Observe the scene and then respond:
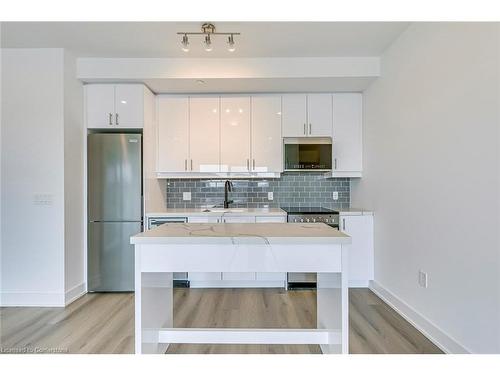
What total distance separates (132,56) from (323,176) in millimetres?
2768

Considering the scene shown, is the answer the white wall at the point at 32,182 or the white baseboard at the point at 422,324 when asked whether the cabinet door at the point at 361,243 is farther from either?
the white wall at the point at 32,182

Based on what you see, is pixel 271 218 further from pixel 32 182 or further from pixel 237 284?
pixel 32 182

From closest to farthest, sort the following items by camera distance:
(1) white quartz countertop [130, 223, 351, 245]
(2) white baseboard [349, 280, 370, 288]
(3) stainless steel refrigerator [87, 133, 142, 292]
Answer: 1. (1) white quartz countertop [130, 223, 351, 245]
2. (3) stainless steel refrigerator [87, 133, 142, 292]
3. (2) white baseboard [349, 280, 370, 288]

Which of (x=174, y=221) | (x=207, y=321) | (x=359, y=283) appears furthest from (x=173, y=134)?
(x=359, y=283)

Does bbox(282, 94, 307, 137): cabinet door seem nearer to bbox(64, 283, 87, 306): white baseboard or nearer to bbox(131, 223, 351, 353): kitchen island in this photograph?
bbox(131, 223, 351, 353): kitchen island

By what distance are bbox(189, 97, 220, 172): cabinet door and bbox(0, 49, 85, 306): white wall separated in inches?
54.2

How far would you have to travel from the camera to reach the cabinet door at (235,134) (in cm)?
362

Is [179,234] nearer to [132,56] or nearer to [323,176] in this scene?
[132,56]

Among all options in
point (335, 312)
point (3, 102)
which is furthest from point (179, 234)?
point (3, 102)

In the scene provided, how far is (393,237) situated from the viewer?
282 centimetres

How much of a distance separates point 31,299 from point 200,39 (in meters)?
3.07

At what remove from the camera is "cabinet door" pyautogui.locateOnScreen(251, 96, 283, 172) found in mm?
3621

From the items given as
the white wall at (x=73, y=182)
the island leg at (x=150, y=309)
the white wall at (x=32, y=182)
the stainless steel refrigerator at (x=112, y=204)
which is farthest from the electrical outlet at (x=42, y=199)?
the island leg at (x=150, y=309)

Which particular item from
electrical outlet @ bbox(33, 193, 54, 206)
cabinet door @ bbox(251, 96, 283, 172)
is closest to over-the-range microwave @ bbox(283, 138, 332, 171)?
cabinet door @ bbox(251, 96, 283, 172)
